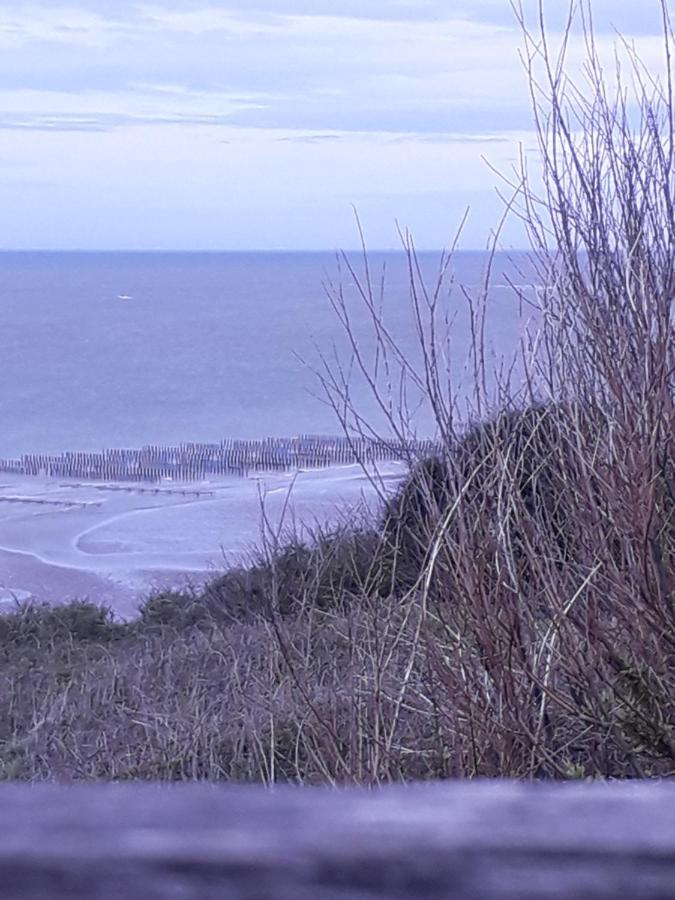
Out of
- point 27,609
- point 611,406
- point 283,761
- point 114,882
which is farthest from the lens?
point 27,609

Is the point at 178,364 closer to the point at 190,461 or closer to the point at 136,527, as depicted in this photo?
the point at 190,461

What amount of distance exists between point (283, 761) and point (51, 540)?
20.1m

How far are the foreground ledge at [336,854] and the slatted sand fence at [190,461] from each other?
3283 cm

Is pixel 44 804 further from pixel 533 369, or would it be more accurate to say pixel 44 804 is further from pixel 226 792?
pixel 533 369

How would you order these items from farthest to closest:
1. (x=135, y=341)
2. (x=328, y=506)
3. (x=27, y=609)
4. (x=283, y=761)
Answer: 1. (x=135, y=341)
2. (x=328, y=506)
3. (x=27, y=609)
4. (x=283, y=761)

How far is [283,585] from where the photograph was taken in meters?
13.1

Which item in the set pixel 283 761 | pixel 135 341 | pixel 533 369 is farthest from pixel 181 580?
pixel 135 341

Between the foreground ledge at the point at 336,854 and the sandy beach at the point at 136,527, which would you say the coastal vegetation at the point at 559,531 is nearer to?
the foreground ledge at the point at 336,854

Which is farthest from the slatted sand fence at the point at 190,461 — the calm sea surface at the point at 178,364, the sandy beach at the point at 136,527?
the calm sea surface at the point at 178,364

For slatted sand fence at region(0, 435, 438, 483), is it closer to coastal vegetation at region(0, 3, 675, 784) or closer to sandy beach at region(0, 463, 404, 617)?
sandy beach at region(0, 463, 404, 617)

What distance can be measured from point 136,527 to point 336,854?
88.4ft

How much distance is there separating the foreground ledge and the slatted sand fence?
32834mm

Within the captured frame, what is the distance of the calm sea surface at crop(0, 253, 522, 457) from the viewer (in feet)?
146

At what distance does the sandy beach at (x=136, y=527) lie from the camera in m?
21.6
